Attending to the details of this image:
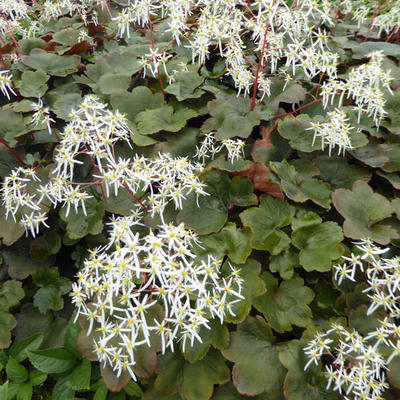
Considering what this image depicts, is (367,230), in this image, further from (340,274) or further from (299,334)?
(299,334)

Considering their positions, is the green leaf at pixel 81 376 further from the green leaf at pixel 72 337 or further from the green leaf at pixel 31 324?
the green leaf at pixel 31 324

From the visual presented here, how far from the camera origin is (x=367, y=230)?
1.83 meters

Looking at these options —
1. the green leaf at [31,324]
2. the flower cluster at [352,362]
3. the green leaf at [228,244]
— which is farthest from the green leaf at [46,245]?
the flower cluster at [352,362]

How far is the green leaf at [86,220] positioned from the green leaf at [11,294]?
47cm

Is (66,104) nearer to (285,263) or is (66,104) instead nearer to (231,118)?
(231,118)

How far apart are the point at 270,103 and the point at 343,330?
1.53 m

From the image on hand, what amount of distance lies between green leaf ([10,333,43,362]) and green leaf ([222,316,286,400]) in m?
1.06

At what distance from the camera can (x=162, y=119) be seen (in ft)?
7.56

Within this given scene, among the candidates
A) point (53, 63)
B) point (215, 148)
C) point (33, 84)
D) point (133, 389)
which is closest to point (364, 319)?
point (133, 389)

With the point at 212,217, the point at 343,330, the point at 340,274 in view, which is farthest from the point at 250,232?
the point at 343,330

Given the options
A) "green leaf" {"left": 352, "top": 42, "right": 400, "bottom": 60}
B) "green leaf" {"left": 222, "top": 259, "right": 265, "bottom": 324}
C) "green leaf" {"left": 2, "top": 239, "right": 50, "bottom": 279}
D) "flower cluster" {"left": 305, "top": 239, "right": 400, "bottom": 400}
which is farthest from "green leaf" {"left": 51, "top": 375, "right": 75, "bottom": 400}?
"green leaf" {"left": 352, "top": 42, "right": 400, "bottom": 60}

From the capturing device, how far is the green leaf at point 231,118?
212 cm

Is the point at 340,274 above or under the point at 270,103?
under

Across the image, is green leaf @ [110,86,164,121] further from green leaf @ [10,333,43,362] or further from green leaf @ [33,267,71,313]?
green leaf @ [10,333,43,362]
